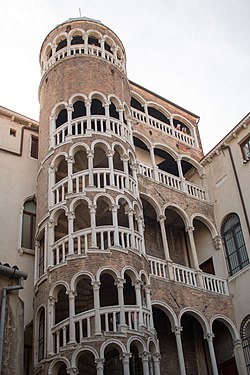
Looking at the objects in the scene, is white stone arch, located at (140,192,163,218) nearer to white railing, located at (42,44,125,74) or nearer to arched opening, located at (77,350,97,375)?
white railing, located at (42,44,125,74)

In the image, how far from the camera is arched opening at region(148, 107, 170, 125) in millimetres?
26494

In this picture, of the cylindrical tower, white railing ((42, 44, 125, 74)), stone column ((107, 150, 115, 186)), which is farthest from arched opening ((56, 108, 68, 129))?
stone column ((107, 150, 115, 186))

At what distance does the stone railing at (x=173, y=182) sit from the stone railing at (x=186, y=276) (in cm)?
390

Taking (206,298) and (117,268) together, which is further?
(206,298)

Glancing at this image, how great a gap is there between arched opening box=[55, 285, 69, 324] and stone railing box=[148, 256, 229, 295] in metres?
3.26

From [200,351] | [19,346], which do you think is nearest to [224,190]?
[200,351]

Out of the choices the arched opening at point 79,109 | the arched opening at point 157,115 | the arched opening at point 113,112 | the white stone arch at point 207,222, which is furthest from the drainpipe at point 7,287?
the arched opening at point 157,115

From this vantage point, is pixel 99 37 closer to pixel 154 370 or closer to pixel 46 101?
pixel 46 101

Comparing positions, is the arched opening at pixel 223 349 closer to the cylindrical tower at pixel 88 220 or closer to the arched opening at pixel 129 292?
the cylindrical tower at pixel 88 220

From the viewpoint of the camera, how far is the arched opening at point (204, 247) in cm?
2270

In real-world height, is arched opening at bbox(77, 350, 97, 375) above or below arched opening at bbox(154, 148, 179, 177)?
below

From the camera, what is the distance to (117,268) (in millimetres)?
16828

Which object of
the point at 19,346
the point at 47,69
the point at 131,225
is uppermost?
the point at 47,69

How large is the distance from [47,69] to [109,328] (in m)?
12.3
